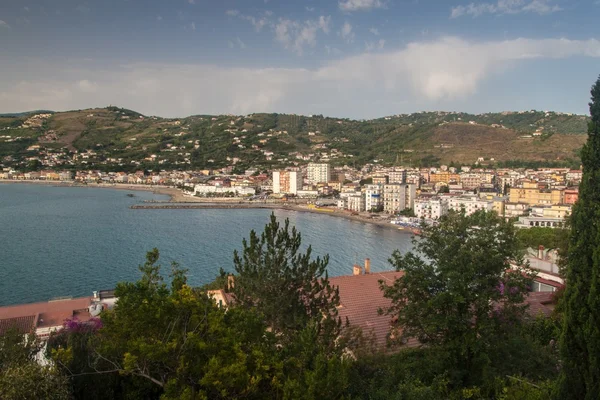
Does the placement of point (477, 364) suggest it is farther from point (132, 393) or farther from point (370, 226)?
point (370, 226)

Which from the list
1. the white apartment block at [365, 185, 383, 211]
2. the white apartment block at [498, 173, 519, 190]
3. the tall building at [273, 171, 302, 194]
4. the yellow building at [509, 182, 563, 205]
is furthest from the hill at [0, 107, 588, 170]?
the white apartment block at [365, 185, 383, 211]

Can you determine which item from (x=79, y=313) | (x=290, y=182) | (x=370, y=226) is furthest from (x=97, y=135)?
(x=79, y=313)

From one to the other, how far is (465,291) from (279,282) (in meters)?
1.42

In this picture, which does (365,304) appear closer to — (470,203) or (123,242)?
(123,242)

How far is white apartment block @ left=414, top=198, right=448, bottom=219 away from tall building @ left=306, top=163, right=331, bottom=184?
16703 millimetres

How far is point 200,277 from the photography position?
1346 cm

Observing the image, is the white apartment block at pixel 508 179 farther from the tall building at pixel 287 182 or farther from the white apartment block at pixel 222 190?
the white apartment block at pixel 222 190

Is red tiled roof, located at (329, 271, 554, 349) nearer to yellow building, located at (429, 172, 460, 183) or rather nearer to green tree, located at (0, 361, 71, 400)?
green tree, located at (0, 361, 71, 400)

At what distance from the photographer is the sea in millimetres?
13234

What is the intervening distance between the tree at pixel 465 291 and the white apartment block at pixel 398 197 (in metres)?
26.2

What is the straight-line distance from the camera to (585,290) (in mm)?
2432

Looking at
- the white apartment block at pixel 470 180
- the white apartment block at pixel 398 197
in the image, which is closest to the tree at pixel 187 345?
the white apartment block at pixel 398 197

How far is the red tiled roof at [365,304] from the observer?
446cm

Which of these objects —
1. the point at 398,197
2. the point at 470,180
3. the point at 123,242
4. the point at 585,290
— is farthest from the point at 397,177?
the point at 585,290
